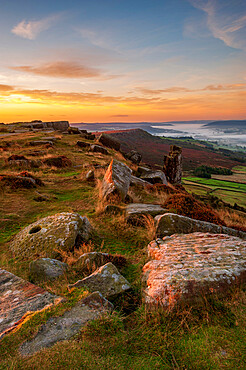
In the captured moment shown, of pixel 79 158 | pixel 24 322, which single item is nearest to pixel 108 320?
pixel 24 322

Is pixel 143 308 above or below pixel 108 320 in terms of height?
below

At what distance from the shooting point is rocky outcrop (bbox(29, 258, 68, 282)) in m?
4.75

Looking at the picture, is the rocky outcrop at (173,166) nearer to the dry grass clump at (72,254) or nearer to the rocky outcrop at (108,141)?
the rocky outcrop at (108,141)

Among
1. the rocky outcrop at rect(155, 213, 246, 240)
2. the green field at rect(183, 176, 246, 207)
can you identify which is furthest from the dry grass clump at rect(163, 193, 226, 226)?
the green field at rect(183, 176, 246, 207)

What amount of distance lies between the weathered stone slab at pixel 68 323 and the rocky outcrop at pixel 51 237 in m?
2.87

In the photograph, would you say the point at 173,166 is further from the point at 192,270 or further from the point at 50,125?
the point at 50,125

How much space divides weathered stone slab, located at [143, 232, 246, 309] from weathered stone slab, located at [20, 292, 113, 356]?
38.4 inches

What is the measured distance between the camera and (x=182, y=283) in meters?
3.72

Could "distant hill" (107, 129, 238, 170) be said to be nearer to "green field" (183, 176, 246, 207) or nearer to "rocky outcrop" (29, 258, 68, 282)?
"green field" (183, 176, 246, 207)

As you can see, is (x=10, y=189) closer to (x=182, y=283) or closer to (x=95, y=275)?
(x=95, y=275)

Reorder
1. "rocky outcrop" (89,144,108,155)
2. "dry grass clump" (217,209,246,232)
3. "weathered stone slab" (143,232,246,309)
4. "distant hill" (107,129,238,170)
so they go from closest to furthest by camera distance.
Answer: "weathered stone slab" (143,232,246,309), "dry grass clump" (217,209,246,232), "rocky outcrop" (89,144,108,155), "distant hill" (107,129,238,170)

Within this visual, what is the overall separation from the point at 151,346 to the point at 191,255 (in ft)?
7.77

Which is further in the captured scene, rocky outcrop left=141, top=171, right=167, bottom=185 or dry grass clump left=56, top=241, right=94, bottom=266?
rocky outcrop left=141, top=171, right=167, bottom=185

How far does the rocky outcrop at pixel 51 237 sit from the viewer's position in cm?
620
